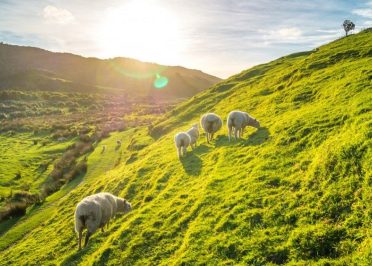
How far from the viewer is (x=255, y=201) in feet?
53.3

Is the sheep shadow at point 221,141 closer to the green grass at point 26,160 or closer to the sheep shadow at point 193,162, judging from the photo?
the sheep shadow at point 193,162

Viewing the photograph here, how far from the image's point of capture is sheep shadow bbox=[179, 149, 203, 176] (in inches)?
984

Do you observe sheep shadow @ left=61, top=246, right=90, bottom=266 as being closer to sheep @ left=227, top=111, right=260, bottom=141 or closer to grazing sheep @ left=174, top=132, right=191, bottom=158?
grazing sheep @ left=174, top=132, right=191, bottom=158

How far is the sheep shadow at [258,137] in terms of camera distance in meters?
24.9

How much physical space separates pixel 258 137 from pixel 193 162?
5373mm

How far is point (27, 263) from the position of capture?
21.8m

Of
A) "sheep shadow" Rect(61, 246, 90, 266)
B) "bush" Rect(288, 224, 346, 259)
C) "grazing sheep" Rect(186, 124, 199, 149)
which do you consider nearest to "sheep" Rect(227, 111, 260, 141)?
"grazing sheep" Rect(186, 124, 199, 149)

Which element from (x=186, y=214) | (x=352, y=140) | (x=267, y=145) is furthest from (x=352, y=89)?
(x=186, y=214)

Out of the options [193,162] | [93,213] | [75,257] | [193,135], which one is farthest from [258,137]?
[75,257]

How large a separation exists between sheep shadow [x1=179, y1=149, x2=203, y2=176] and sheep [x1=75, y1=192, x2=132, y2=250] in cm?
614

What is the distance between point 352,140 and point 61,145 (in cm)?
6111

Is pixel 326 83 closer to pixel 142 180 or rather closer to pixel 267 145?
pixel 267 145

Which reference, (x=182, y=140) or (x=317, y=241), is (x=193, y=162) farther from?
(x=317, y=241)

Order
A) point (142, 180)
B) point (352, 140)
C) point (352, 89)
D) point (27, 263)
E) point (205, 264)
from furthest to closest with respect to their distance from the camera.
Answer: point (142, 180) → point (352, 89) → point (27, 263) → point (352, 140) → point (205, 264)
